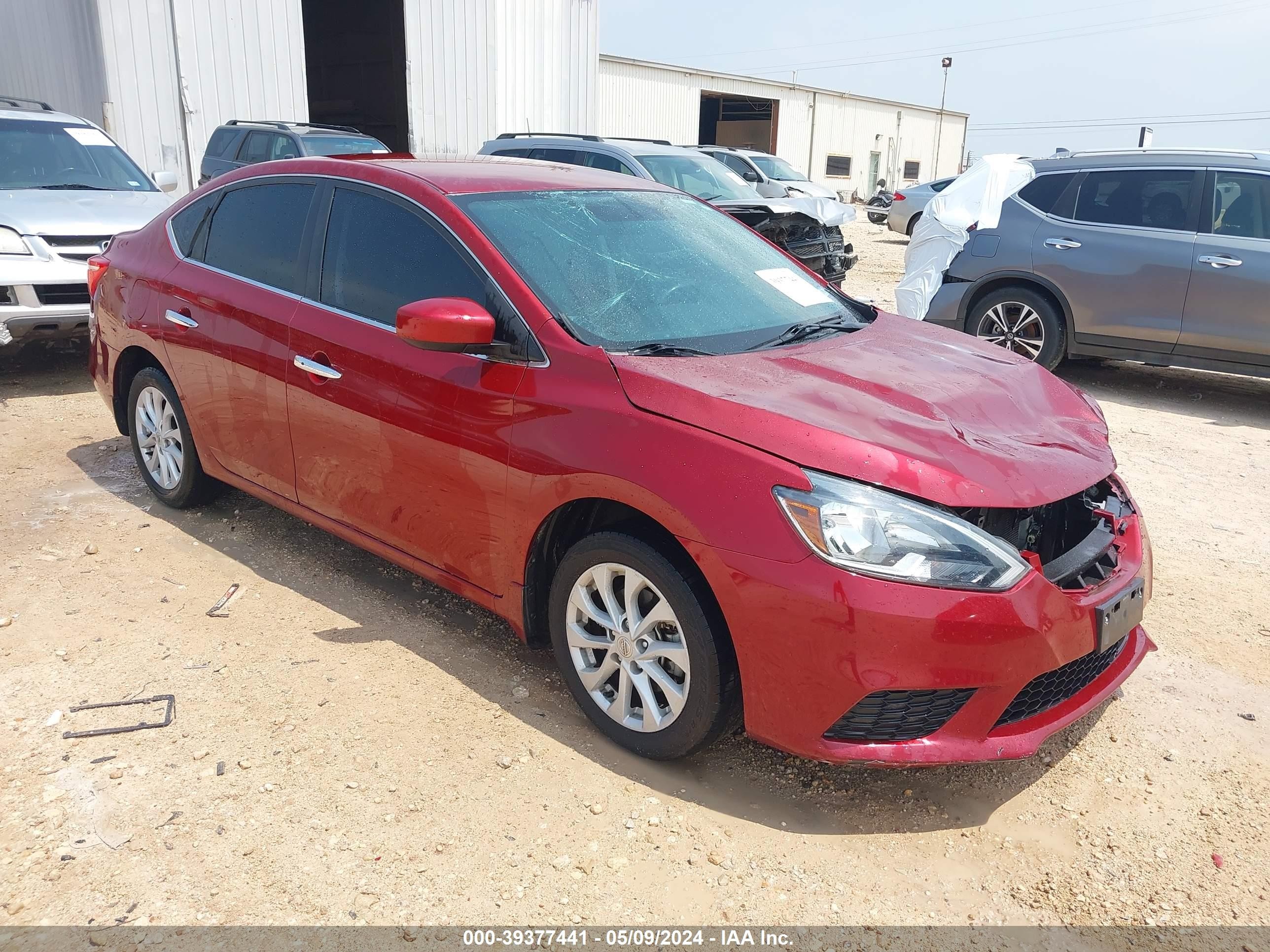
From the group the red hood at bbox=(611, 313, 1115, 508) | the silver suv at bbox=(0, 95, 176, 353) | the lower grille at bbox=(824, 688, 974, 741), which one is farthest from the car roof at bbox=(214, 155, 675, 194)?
the silver suv at bbox=(0, 95, 176, 353)

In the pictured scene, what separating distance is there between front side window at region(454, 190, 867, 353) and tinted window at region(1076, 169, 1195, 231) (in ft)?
15.0

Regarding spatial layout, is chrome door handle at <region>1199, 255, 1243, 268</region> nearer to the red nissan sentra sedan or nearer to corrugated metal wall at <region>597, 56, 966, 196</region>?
the red nissan sentra sedan

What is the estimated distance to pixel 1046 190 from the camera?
773 centimetres

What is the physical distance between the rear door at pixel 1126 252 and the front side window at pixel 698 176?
388 cm

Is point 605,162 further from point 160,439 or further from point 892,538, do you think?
point 892,538

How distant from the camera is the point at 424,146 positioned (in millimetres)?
16406

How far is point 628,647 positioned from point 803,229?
886cm

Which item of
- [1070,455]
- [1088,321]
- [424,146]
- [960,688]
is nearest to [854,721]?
[960,688]

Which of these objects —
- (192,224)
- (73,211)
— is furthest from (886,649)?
(73,211)

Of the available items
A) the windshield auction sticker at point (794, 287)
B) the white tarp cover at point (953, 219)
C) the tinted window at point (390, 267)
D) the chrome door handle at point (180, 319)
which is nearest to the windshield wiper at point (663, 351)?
the tinted window at point (390, 267)

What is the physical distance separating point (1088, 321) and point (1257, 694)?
4.64m

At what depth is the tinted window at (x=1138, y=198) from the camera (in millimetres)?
7191

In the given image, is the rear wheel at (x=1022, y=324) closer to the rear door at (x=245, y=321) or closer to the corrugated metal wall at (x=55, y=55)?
the rear door at (x=245, y=321)

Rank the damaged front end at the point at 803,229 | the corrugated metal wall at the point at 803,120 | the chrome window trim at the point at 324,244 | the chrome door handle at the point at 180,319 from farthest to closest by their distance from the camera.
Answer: the corrugated metal wall at the point at 803,120, the damaged front end at the point at 803,229, the chrome door handle at the point at 180,319, the chrome window trim at the point at 324,244
